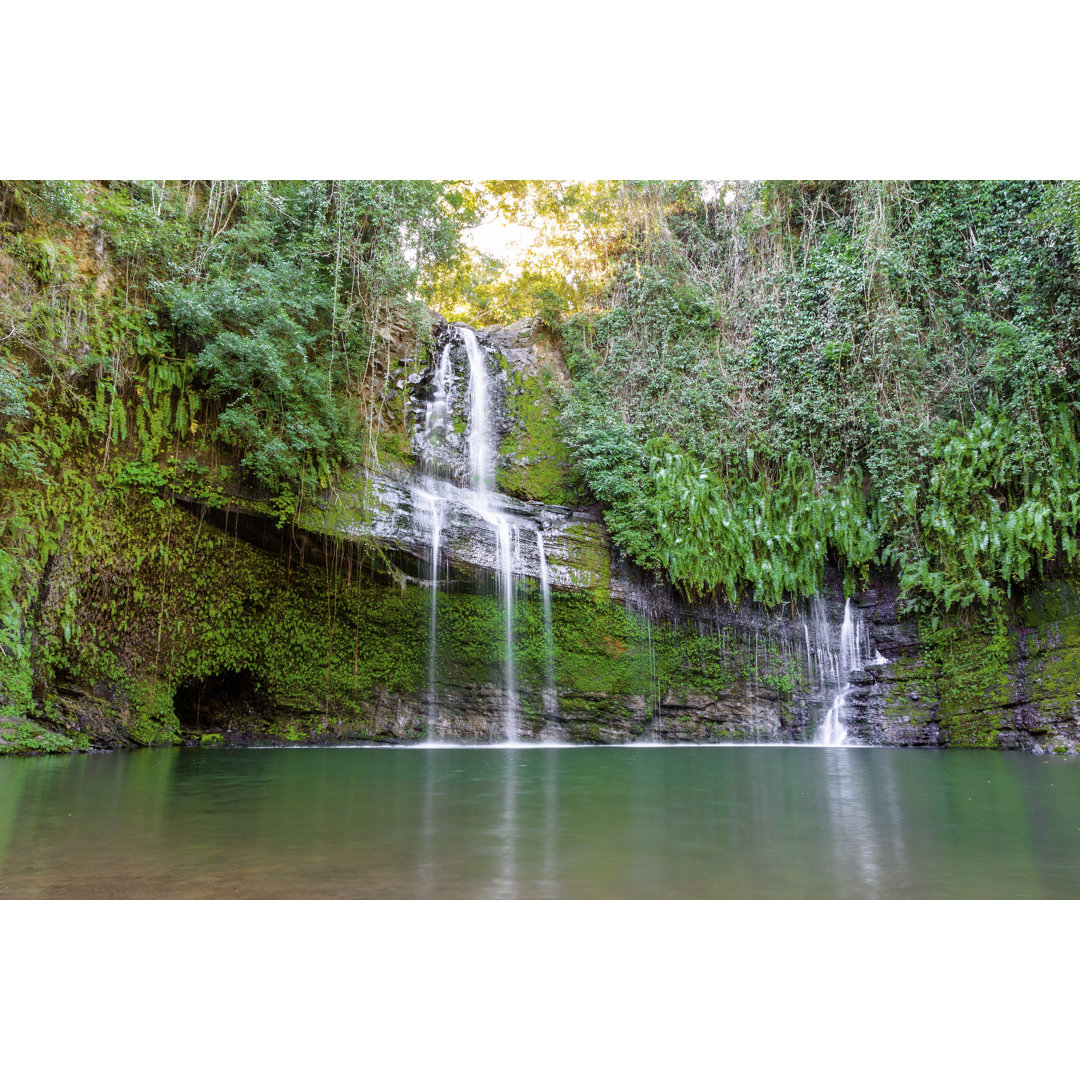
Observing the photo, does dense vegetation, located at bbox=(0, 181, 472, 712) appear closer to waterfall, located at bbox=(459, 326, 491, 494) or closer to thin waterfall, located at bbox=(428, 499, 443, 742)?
thin waterfall, located at bbox=(428, 499, 443, 742)

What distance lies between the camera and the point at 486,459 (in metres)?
12.7

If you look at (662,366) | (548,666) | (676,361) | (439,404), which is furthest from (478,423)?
(548,666)

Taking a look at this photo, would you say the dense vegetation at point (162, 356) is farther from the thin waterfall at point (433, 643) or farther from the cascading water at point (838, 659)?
the cascading water at point (838, 659)

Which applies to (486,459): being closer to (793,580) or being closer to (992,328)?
(793,580)

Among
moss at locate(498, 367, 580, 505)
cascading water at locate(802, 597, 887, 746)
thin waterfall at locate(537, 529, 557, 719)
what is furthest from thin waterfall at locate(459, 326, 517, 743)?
cascading water at locate(802, 597, 887, 746)

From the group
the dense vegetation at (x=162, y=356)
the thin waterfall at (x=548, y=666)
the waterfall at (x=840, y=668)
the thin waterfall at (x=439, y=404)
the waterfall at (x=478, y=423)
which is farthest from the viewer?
the thin waterfall at (x=439, y=404)

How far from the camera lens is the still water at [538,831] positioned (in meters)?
2.88

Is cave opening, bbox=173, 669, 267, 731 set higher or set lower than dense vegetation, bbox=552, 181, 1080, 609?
lower

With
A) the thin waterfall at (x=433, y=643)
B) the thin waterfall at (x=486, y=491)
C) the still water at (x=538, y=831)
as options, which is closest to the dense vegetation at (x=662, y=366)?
the thin waterfall at (x=486, y=491)

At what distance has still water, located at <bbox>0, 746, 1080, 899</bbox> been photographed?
288 centimetres

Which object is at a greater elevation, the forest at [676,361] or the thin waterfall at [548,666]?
the forest at [676,361]

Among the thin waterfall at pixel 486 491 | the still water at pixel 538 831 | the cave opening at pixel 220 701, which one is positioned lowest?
the still water at pixel 538 831

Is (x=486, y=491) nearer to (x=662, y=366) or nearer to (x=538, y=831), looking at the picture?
(x=662, y=366)

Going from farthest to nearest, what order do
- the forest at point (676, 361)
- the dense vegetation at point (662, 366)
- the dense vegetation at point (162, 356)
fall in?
the forest at point (676, 361)
the dense vegetation at point (662, 366)
the dense vegetation at point (162, 356)
